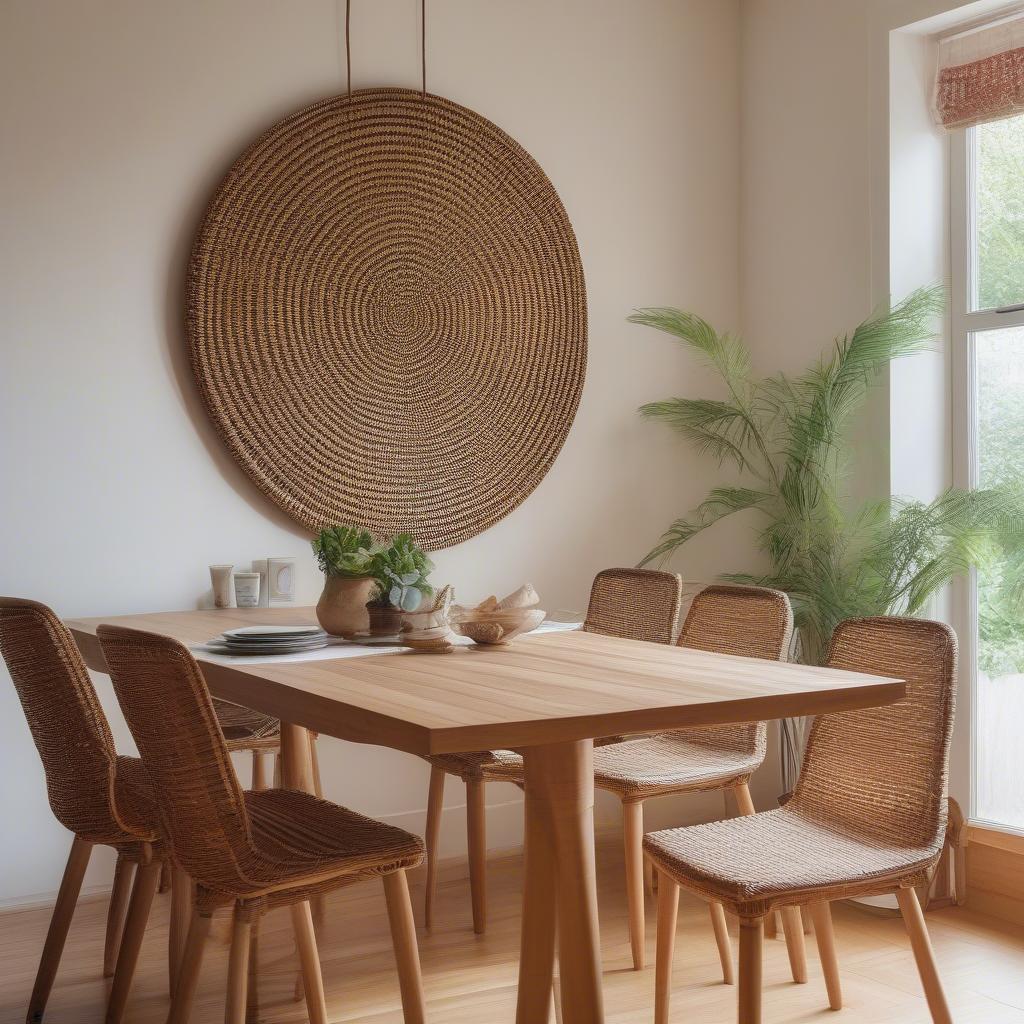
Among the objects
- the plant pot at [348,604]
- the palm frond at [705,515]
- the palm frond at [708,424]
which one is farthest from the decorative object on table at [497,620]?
the palm frond at [708,424]

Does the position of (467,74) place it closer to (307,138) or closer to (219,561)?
(307,138)

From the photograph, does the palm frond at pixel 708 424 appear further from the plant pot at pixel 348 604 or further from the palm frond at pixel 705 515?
the plant pot at pixel 348 604

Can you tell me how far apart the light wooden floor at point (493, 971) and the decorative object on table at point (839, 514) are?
679 mm

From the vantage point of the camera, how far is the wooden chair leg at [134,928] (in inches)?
91.1

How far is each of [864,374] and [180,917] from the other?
2282mm

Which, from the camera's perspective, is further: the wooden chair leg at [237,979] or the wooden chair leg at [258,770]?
the wooden chair leg at [258,770]

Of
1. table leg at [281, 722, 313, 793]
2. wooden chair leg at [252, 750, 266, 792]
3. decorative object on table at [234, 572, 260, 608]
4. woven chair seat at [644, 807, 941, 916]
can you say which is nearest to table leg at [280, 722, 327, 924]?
table leg at [281, 722, 313, 793]

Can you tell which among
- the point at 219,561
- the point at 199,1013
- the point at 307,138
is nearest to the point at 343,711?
the point at 199,1013

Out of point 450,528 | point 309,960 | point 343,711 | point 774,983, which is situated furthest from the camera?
point 450,528

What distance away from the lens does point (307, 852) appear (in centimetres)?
196

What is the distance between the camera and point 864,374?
3.52 m

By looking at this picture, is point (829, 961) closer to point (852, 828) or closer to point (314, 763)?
point (852, 828)

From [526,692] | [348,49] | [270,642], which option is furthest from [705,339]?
[526,692]

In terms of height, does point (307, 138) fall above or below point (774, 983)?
above
